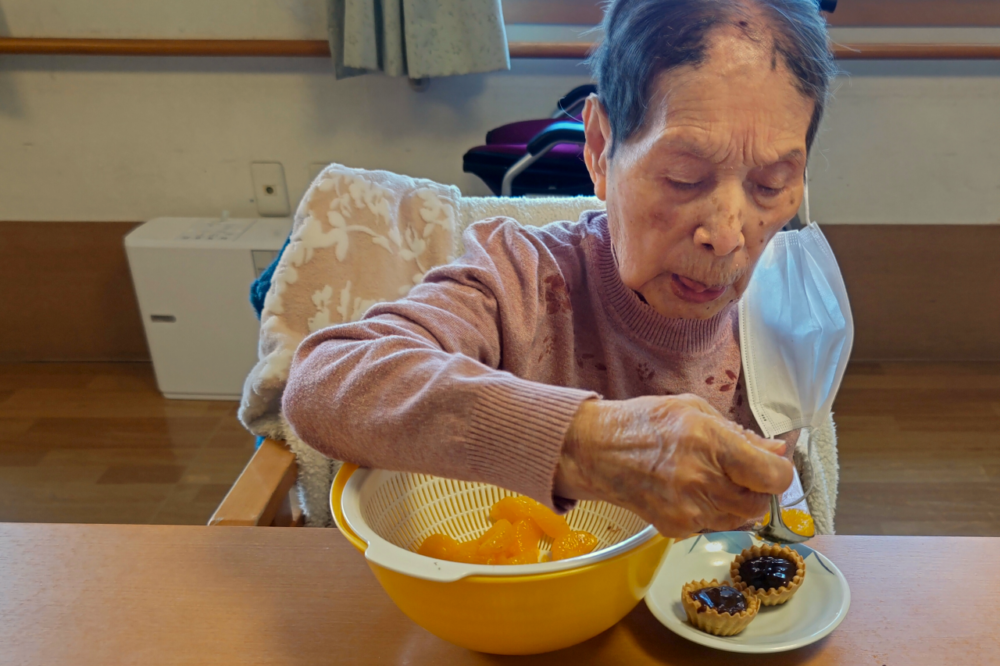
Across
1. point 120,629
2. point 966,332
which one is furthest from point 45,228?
point 966,332

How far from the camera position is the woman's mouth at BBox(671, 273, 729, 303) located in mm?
759

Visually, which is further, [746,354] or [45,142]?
[45,142]

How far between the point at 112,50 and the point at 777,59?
2099 millimetres

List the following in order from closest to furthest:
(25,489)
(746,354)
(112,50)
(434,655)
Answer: (434,655) → (746,354) → (25,489) → (112,50)

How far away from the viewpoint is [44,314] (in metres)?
2.52

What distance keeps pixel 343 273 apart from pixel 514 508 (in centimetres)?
57

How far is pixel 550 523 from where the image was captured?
2.25 ft

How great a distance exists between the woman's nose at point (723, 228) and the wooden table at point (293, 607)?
33 cm

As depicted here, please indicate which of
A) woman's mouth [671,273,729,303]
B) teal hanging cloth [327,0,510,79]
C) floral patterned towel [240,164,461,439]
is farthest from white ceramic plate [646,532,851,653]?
teal hanging cloth [327,0,510,79]

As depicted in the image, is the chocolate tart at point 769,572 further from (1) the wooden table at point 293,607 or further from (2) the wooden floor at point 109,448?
(2) the wooden floor at point 109,448

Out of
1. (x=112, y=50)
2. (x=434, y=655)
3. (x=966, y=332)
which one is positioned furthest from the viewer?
(x=966, y=332)

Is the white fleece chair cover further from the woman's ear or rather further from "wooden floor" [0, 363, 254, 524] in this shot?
"wooden floor" [0, 363, 254, 524]

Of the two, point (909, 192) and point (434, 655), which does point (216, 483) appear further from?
point (909, 192)

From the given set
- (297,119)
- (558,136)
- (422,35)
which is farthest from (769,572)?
(297,119)
